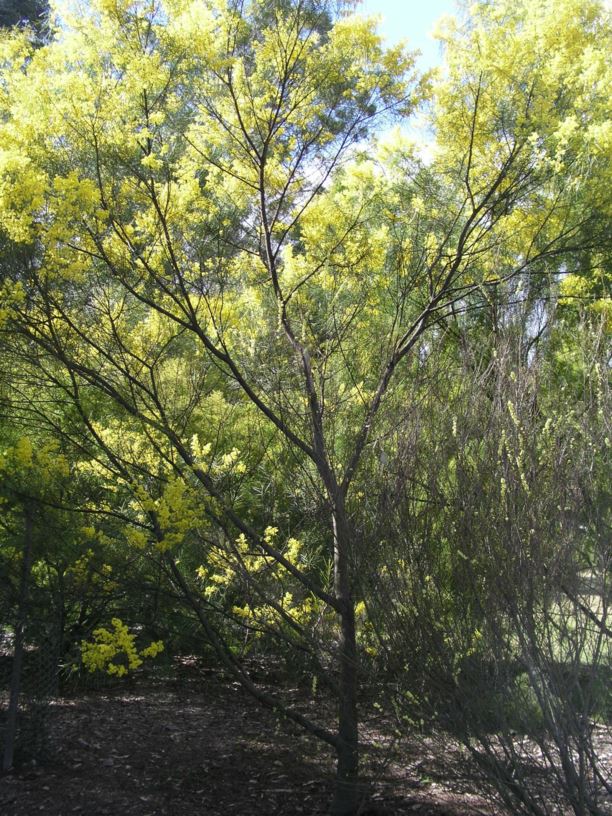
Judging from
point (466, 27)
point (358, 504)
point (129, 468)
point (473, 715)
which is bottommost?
point (473, 715)

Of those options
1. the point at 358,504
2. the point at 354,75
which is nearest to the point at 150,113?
the point at 354,75

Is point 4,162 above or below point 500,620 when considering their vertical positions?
above

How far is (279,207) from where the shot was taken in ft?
15.3

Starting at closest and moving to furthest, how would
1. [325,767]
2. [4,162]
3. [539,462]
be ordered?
[539,462]
[4,162]
[325,767]

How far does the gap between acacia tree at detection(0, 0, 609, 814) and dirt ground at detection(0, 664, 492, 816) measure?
0.54m

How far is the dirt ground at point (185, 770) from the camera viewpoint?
458cm

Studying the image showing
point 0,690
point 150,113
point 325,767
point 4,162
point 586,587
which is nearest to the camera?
point 586,587

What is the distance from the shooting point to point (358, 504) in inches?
168

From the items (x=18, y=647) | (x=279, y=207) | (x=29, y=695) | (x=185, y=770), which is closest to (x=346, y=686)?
(x=185, y=770)

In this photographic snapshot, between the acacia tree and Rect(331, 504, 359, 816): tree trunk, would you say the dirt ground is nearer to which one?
Rect(331, 504, 359, 816): tree trunk

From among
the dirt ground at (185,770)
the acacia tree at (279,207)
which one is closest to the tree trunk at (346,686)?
the acacia tree at (279,207)

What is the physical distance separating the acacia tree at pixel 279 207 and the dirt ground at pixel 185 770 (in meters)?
0.54

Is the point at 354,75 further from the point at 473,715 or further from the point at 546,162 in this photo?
the point at 473,715

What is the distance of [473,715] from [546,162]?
124 inches
